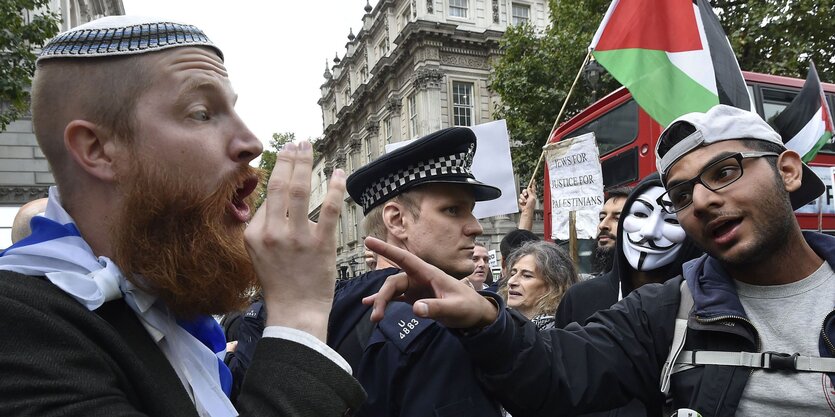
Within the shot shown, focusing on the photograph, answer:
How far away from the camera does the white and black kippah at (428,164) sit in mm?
2115

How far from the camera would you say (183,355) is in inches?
50.2

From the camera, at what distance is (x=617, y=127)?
8.66 metres

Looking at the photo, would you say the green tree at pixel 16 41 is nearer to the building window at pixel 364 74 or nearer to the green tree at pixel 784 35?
the green tree at pixel 784 35

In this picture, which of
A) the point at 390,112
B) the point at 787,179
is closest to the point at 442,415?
the point at 787,179

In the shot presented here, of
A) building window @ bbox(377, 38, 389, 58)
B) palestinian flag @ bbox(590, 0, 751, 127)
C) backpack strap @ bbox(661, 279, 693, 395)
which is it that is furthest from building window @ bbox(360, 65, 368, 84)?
backpack strap @ bbox(661, 279, 693, 395)

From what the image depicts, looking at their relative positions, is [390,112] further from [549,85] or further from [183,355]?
[183,355]

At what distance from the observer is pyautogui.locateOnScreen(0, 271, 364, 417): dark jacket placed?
88 centimetres

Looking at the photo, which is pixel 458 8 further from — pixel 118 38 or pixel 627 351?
pixel 118 38

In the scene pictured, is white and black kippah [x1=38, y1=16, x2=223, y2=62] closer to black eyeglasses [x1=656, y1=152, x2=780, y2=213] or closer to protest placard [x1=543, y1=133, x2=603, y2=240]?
black eyeglasses [x1=656, y1=152, x2=780, y2=213]

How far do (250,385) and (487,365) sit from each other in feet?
2.66

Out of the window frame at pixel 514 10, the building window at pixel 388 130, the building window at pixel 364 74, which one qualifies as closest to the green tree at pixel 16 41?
the building window at pixel 388 130

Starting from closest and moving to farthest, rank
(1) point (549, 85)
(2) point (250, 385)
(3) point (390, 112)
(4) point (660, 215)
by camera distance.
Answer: (2) point (250, 385) < (4) point (660, 215) < (1) point (549, 85) < (3) point (390, 112)

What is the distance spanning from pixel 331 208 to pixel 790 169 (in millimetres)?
1669

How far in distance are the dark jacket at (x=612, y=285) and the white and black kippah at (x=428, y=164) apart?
4.53 feet
